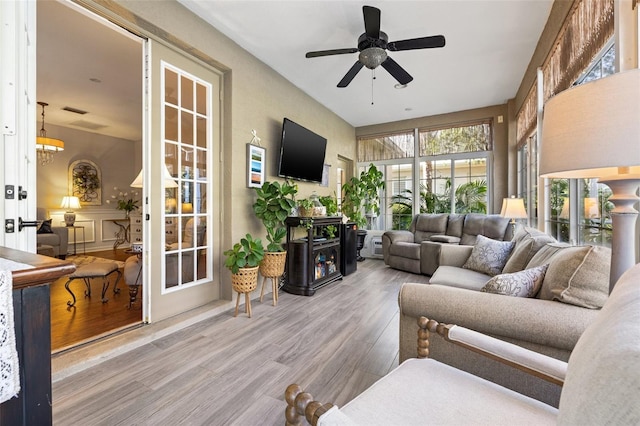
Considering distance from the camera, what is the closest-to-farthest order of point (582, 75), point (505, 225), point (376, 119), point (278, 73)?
1. point (582, 75)
2. point (278, 73)
3. point (505, 225)
4. point (376, 119)

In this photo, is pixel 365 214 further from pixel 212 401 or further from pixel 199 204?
pixel 212 401

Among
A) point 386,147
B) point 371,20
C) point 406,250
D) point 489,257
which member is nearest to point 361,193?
point 386,147

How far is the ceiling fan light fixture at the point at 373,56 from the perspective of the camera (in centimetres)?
261

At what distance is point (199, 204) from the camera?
2.91 m

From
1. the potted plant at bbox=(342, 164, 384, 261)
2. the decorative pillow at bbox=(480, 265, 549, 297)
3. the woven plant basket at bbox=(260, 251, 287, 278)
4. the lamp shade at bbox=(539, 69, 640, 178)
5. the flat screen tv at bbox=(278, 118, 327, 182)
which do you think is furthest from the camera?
the potted plant at bbox=(342, 164, 384, 261)

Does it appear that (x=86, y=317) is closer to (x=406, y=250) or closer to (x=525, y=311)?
(x=525, y=311)

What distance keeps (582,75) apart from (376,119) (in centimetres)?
394

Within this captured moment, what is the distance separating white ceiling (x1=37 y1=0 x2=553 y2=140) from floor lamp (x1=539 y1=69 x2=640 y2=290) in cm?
215

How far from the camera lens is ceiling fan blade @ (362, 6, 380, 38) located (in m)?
2.20

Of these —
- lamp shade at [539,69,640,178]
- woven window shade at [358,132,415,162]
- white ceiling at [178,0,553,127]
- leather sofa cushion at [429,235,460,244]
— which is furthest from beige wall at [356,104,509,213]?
lamp shade at [539,69,640,178]

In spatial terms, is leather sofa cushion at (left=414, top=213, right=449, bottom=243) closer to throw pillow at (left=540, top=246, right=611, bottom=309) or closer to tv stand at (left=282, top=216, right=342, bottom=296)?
tv stand at (left=282, top=216, right=342, bottom=296)

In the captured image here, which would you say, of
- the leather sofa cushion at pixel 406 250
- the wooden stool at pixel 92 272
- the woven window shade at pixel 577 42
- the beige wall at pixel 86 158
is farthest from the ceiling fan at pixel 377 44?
the beige wall at pixel 86 158

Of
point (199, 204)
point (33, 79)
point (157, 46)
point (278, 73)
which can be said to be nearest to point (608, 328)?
point (33, 79)

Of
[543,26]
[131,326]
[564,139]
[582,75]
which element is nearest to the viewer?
[564,139]
